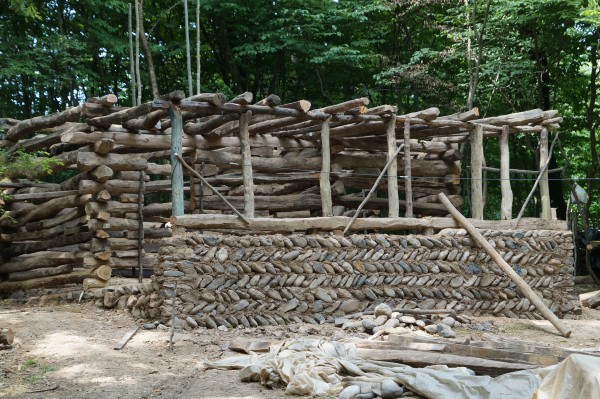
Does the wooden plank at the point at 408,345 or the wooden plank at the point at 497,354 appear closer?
the wooden plank at the point at 497,354

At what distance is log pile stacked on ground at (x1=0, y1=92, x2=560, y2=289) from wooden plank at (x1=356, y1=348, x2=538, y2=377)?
4.53 metres

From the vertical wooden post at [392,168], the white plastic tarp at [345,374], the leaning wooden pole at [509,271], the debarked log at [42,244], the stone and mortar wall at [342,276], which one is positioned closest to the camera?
the white plastic tarp at [345,374]

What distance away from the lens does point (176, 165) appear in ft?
35.4

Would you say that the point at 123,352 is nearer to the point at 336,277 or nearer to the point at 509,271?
the point at 336,277

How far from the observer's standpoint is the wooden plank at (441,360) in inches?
286

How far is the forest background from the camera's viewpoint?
18.6 m

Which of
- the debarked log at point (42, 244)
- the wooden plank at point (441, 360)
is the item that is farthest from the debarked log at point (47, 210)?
the wooden plank at point (441, 360)

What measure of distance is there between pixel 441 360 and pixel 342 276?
3.96 meters

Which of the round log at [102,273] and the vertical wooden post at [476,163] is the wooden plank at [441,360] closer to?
the vertical wooden post at [476,163]

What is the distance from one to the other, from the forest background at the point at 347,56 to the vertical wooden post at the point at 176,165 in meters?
7.38

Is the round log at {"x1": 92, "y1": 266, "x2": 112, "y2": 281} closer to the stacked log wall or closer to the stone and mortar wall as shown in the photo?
the stacked log wall

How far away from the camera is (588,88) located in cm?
2092

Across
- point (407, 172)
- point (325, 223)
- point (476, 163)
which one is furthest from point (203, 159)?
point (476, 163)

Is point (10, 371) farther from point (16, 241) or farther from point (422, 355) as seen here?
point (16, 241)
